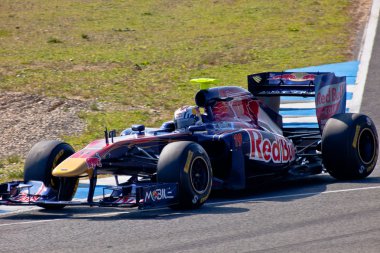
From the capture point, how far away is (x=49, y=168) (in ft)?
38.9

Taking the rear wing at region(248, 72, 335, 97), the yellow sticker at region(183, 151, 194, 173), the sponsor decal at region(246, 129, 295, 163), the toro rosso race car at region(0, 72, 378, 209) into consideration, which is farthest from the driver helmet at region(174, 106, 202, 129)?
the rear wing at region(248, 72, 335, 97)

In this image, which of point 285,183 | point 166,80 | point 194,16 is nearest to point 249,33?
point 194,16

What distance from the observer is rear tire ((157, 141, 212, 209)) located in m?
11.1

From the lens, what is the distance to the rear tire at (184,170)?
11117 millimetres

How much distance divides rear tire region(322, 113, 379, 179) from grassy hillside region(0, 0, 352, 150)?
6.57 m

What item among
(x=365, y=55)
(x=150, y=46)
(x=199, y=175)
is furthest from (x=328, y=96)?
(x=150, y=46)

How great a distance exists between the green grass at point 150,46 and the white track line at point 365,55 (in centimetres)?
58

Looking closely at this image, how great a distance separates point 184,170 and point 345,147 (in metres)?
2.73

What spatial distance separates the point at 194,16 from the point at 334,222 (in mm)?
28168

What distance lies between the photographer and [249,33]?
33.4 meters

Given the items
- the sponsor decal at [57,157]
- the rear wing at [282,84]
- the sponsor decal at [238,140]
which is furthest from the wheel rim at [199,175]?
the rear wing at [282,84]

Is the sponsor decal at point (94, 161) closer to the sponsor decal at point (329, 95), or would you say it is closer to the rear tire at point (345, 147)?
the rear tire at point (345, 147)

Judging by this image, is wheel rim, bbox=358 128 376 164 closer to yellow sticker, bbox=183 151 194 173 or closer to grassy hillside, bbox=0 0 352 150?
yellow sticker, bbox=183 151 194 173

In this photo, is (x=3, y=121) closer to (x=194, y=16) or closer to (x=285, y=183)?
(x=285, y=183)
